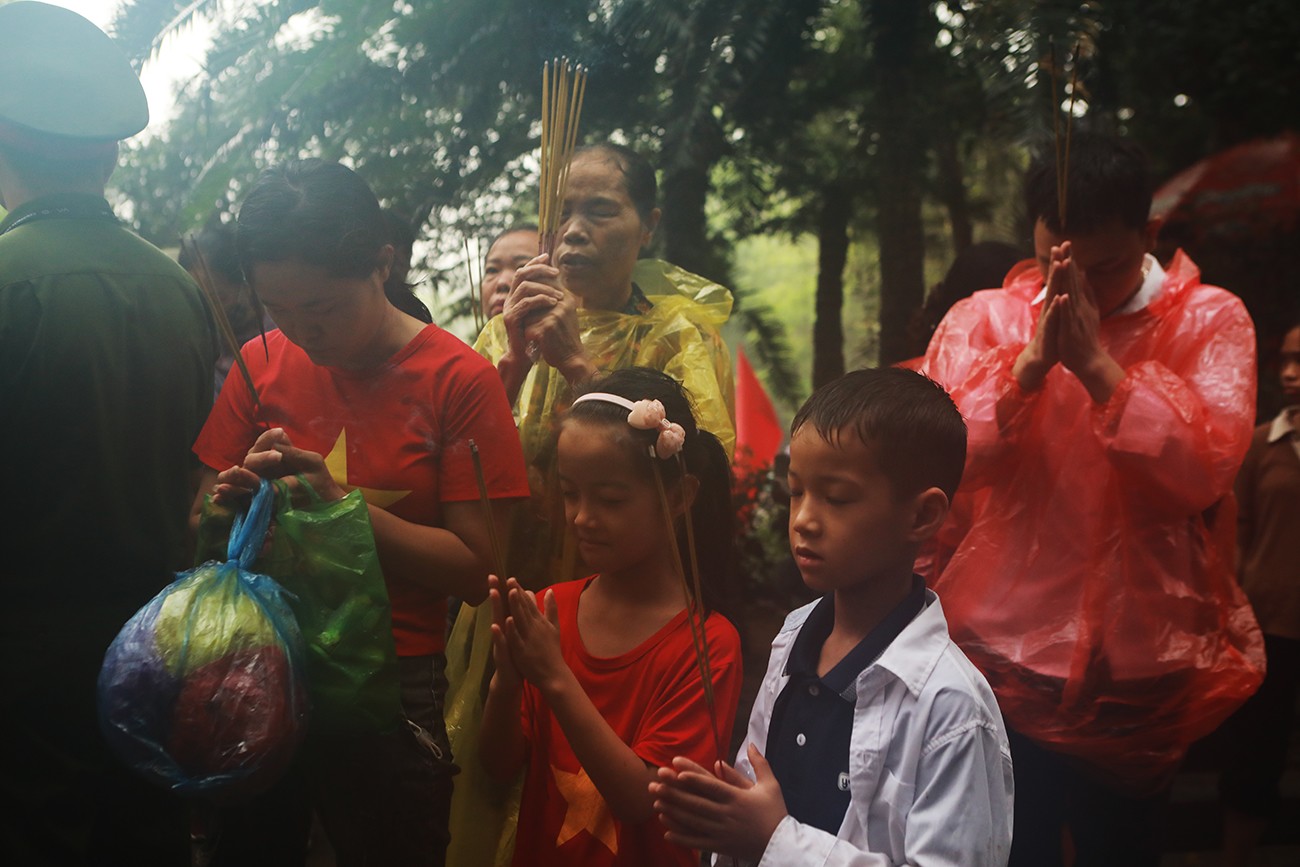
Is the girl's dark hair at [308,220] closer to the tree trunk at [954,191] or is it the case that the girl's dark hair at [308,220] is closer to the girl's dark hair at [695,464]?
the girl's dark hair at [695,464]

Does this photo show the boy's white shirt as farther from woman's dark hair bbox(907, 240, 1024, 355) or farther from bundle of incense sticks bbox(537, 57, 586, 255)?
woman's dark hair bbox(907, 240, 1024, 355)

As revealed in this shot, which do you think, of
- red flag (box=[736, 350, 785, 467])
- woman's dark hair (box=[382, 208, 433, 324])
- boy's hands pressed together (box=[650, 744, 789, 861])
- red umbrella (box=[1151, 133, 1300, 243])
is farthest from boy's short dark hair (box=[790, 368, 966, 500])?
red umbrella (box=[1151, 133, 1300, 243])

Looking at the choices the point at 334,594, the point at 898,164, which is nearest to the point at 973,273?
the point at 898,164

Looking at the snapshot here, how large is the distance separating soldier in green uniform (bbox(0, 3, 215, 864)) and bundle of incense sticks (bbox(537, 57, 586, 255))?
66cm

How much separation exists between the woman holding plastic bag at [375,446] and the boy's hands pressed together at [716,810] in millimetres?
590

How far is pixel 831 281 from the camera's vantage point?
4.84m

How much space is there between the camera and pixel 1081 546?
92.0 inches

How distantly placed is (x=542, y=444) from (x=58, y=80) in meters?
1.06

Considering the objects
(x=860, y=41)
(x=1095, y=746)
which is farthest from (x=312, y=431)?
(x=860, y=41)

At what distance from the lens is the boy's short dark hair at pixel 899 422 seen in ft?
5.45

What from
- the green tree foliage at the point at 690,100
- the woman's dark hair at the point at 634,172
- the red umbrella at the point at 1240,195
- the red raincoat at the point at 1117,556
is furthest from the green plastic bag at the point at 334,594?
the red umbrella at the point at 1240,195

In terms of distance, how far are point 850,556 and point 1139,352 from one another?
1066 mm

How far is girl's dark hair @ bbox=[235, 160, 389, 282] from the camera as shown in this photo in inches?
74.7

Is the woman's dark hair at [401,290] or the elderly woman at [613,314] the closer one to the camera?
the elderly woman at [613,314]
